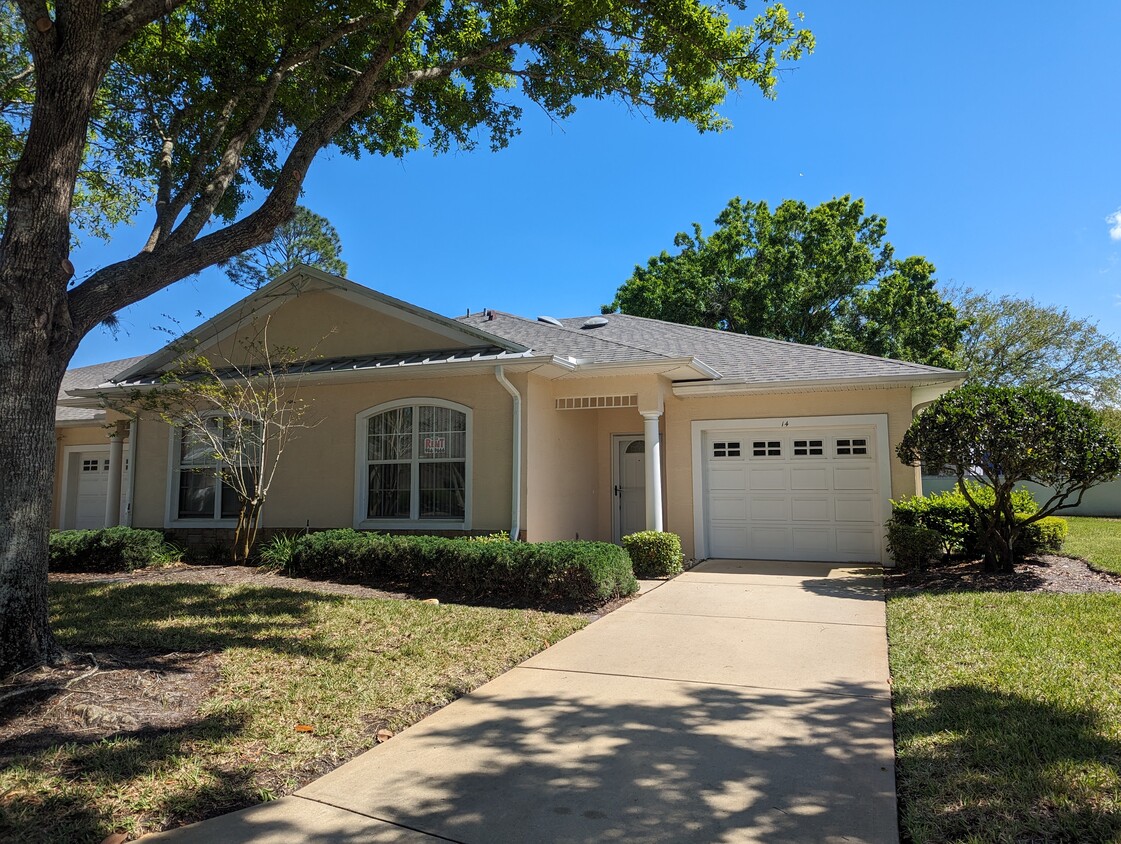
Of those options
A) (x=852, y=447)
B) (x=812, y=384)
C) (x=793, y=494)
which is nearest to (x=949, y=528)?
(x=852, y=447)

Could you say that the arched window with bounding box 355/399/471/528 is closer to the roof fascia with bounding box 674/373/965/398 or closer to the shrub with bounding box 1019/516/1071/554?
the roof fascia with bounding box 674/373/965/398

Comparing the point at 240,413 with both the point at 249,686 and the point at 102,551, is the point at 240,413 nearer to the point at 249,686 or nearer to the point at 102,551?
the point at 102,551

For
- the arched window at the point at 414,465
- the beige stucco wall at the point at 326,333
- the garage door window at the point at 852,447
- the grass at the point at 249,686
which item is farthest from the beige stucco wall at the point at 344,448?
the garage door window at the point at 852,447

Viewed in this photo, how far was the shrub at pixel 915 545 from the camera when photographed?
9617mm

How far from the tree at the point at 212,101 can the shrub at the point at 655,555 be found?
5.88 m

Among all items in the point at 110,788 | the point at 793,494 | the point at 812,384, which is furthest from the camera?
the point at 793,494

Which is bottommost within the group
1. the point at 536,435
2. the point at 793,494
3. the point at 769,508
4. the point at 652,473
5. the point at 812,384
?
the point at 769,508

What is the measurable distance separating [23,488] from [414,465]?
6.49 metres

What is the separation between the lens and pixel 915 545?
9.64 metres

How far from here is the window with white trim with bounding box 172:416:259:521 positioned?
12102 mm

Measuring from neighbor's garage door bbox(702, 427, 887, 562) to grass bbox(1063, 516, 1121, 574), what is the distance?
2.81 metres

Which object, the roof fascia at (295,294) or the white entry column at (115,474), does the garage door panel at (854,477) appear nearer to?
the roof fascia at (295,294)

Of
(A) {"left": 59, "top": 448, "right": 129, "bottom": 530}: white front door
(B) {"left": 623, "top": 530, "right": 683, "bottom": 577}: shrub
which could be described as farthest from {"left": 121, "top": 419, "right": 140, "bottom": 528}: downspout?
(B) {"left": 623, "top": 530, "right": 683, "bottom": 577}: shrub

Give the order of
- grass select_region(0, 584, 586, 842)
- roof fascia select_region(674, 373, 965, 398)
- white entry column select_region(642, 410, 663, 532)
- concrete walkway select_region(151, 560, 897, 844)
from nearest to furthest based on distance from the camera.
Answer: concrete walkway select_region(151, 560, 897, 844), grass select_region(0, 584, 586, 842), roof fascia select_region(674, 373, 965, 398), white entry column select_region(642, 410, 663, 532)
